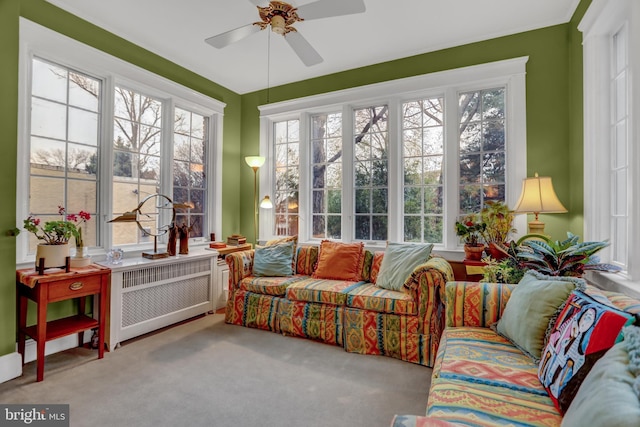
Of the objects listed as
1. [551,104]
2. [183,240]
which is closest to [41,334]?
[183,240]

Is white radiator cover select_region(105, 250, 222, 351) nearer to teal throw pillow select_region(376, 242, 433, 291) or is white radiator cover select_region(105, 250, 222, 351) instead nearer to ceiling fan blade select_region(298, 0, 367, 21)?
teal throw pillow select_region(376, 242, 433, 291)

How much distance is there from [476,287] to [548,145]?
1.81 m

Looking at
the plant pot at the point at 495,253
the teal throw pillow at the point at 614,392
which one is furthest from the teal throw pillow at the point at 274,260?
Result: the teal throw pillow at the point at 614,392

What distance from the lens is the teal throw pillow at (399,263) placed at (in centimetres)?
288

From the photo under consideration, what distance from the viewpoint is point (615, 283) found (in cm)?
192

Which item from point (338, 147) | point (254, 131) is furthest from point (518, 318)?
point (254, 131)

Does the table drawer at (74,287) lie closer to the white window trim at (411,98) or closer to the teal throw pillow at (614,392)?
the white window trim at (411,98)

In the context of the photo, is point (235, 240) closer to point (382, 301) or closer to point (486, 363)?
point (382, 301)

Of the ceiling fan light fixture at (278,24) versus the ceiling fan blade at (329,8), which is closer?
the ceiling fan blade at (329,8)

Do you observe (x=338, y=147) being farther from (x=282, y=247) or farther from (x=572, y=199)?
(x=572, y=199)

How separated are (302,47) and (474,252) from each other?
2289 mm

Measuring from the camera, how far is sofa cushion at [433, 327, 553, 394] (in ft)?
4.50

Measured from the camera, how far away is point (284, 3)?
214 centimetres

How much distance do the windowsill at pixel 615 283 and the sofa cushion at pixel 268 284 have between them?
2376 millimetres
